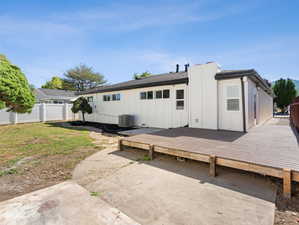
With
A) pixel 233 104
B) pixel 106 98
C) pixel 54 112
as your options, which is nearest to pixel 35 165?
pixel 233 104

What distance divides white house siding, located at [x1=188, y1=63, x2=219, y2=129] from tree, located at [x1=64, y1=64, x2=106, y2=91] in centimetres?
3149

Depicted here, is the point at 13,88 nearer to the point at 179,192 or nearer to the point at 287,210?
the point at 179,192

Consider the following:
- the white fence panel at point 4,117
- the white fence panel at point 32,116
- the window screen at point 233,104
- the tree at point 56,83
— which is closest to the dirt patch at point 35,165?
the window screen at point 233,104

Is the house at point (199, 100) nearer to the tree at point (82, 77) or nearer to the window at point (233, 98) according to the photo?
the window at point (233, 98)

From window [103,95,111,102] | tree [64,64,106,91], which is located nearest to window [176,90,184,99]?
window [103,95,111,102]

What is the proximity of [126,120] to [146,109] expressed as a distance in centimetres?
160

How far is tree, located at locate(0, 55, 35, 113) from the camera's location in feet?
17.4

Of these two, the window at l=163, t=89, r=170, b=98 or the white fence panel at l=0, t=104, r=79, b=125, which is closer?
the window at l=163, t=89, r=170, b=98

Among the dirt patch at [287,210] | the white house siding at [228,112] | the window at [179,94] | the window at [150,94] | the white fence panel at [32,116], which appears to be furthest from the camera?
the white fence panel at [32,116]

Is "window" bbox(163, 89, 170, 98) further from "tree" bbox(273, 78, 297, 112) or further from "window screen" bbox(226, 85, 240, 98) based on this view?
"tree" bbox(273, 78, 297, 112)

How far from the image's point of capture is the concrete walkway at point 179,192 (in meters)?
2.01

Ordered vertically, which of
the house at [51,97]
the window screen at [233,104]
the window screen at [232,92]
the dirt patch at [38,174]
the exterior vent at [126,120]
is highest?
the house at [51,97]

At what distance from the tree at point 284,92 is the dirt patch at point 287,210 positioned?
98.5 ft

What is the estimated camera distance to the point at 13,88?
220 inches
